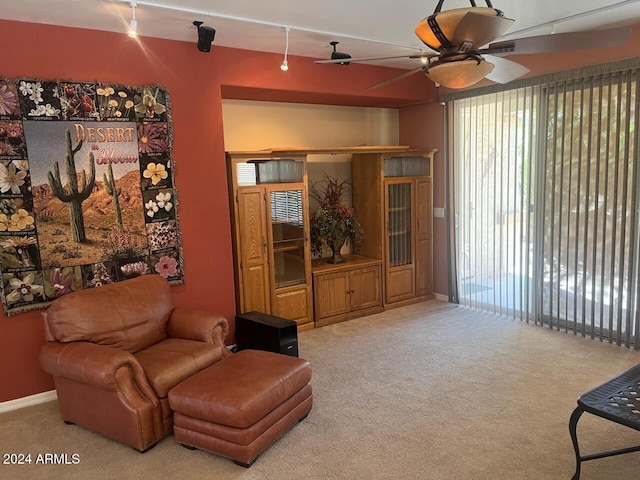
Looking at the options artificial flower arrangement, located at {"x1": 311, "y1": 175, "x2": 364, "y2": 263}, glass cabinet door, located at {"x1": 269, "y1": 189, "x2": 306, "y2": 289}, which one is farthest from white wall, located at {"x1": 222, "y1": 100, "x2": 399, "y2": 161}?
glass cabinet door, located at {"x1": 269, "y1": 189, "x2": 306, "y2": 289}

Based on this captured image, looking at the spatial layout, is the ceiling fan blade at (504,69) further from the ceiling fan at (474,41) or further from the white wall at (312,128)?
the white wall at (312,128)

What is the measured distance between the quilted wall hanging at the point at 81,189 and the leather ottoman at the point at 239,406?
4.33ft

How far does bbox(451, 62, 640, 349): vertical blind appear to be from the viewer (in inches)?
153

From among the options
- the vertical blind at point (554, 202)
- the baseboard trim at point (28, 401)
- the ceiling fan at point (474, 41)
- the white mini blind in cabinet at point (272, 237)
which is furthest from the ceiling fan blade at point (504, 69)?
the baseboard trim at point (28, 401)

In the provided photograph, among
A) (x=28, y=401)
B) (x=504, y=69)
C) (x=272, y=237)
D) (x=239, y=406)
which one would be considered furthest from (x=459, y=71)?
(x=28, y=401)

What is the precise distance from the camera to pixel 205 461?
8.65ft

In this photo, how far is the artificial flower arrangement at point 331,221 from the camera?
4918mm

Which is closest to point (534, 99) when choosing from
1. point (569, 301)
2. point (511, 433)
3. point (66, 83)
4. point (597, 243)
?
point (597, 243)

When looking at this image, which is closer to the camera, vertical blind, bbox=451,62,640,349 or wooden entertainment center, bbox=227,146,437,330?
vertical blind, bbox=451,62,640,349

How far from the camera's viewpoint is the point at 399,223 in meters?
5.36

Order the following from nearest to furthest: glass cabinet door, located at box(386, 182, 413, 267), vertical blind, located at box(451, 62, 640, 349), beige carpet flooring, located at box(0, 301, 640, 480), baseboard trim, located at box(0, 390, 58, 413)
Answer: beige carpet flooring, located at box(0, 301, 640, 480) → baseboard trim, located at box(0, 390, 58, 413) → vertical blind, located at box(451, 62, 640, 349) → glass cabinet door, located at box(386, 182, 413, 267)

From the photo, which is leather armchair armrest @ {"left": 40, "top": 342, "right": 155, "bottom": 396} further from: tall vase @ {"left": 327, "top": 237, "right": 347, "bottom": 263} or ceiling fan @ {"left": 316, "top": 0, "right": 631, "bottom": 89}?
tall vase @ {"left": 327, "top": 237, "right": 347, "bottom": 263}

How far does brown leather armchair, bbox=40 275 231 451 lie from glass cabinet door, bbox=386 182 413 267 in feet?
8.32

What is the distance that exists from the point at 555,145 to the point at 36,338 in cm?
458
